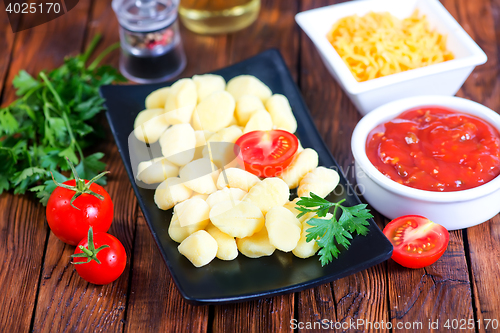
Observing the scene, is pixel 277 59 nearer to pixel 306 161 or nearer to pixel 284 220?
pixel 306 161

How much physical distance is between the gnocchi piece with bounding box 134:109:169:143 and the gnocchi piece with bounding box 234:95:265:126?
1.08 ft

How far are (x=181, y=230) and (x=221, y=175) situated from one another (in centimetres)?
28

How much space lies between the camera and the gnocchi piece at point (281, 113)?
7.30 feet

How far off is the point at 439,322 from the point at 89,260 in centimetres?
124

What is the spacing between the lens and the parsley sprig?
173 cm

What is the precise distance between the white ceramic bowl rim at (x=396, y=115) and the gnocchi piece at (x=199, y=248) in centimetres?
68

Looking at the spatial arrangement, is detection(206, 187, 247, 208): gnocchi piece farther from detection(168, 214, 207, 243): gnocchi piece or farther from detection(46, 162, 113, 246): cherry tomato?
detection(46, 162, 113, 246): cherry tomato

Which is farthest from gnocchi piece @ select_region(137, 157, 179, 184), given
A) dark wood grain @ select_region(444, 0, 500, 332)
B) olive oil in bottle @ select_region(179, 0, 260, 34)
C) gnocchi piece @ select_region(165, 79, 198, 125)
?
olive oil in bottle @ select_region(179, 0, 260, 34)

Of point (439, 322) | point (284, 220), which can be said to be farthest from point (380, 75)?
point (439, 322)

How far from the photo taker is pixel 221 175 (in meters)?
1.95

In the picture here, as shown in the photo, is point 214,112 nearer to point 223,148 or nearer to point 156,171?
point 223,148

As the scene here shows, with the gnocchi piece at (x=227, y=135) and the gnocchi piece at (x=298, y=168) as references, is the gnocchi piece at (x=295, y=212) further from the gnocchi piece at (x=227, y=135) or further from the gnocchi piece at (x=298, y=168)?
the gnocchi piece at (x=227, y=135)

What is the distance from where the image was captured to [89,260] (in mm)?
1758

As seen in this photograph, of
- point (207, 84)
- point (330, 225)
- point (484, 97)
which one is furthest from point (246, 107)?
point (484, 97)
